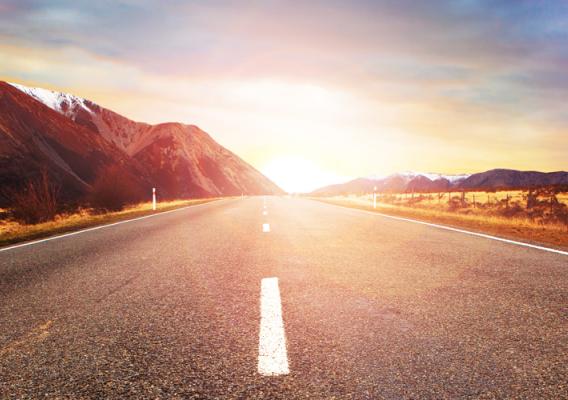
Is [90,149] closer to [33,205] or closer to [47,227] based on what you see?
[33,205]

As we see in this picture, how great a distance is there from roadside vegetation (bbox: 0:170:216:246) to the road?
25.1 ft

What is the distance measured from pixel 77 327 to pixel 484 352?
10.1 feet

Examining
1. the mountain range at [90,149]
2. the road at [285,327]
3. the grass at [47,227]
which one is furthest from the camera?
the mountain range at [90,149]

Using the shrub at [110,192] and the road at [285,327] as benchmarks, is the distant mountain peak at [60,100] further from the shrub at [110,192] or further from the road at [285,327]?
the road at [285,327]

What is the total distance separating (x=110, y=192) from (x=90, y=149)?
8704 centimetres

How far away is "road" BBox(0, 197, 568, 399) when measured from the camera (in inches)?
89.4

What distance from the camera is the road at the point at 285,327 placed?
227 cm

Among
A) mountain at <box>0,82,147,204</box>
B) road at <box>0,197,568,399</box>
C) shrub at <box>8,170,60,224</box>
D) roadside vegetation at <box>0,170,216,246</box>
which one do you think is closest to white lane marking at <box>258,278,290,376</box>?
road at <box>0,197,568,399</box>

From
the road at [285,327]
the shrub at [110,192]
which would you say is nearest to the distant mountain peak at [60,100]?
the shrub at [110,192]

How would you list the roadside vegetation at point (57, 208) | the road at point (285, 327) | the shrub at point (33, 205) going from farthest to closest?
the shrub at point (33, 205), the roadside vegetation at point (57, 208), the road at point (285, 327)

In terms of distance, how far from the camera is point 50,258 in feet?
21.8

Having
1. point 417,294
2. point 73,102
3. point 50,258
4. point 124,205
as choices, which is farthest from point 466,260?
point 73,102

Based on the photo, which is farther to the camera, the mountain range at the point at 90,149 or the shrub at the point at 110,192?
the mountain range at the point at 90,149

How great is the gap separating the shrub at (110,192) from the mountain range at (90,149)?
101 centimetres
